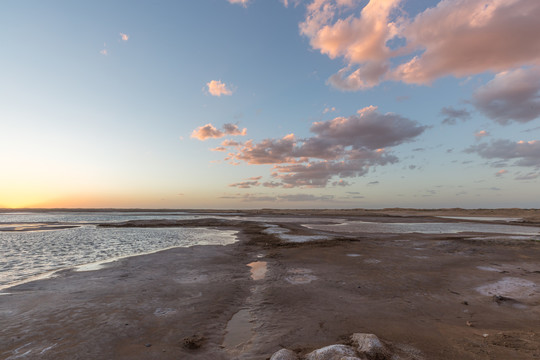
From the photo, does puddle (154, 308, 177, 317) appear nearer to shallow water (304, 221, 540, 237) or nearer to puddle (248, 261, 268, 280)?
puddle (248, 261, 268, 280)

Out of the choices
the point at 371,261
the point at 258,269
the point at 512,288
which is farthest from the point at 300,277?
the point at 512,288

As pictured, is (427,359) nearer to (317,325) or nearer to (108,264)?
(317,325)

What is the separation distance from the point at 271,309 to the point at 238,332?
183 cm

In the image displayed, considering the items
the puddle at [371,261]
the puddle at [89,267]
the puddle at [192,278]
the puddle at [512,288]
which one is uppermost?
the puddle at [512,288]

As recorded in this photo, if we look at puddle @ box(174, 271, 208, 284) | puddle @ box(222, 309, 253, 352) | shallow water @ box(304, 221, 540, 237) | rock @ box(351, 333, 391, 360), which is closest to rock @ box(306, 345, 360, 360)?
rock @ box(351, 333, 391, 360)

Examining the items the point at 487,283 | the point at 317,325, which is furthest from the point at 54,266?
the point at 487,283

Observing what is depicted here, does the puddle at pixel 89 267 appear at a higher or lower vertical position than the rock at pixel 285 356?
lower

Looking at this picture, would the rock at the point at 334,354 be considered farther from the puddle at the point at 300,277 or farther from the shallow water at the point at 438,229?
the shallow water at the point at 438,229

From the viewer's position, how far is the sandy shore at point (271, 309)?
6.23m

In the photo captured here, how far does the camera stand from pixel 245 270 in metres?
14.7

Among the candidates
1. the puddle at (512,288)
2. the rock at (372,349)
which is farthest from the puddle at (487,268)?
the rock at (372,349)

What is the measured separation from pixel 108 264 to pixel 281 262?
10.8 m

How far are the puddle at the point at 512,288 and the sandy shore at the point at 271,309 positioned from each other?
4 cm

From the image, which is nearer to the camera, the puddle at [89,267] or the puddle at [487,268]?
the puddle at [487,268]
